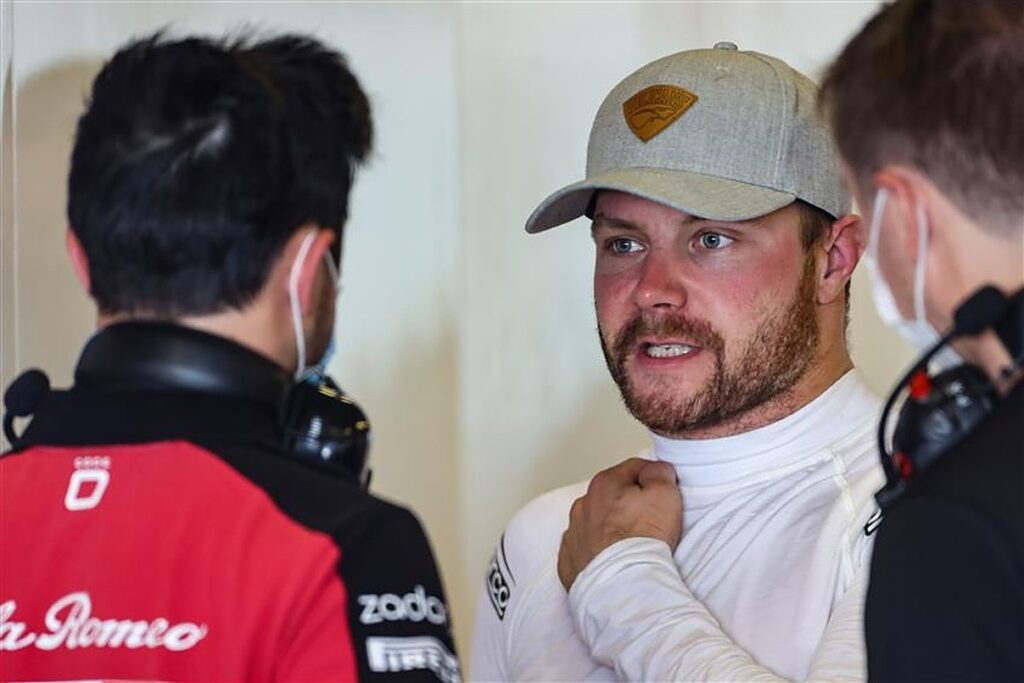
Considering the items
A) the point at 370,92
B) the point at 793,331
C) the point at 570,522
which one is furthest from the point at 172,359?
the point at 370,92

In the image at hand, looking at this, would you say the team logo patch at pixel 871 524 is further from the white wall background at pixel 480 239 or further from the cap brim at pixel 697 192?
the white wall background at pixel 480 239

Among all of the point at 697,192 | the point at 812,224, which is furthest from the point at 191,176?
the point at 812,224

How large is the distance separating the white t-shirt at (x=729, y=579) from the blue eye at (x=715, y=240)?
0.68 feet

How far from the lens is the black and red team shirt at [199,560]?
111 cm

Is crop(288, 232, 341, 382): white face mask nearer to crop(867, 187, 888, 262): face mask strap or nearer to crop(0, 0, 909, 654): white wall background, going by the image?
crop(867, 187, 888, 262): face mask strap

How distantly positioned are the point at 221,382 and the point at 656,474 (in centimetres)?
86

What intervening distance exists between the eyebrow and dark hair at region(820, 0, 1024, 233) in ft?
2.39

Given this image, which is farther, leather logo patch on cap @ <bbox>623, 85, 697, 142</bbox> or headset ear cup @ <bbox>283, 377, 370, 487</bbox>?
leather logo patch on cap @ <bbox>623, 85, 697, 142</bbox>

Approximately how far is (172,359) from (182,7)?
5.15 ft

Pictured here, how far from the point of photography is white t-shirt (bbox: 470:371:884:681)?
65.1 inches

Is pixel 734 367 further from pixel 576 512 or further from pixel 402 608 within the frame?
pixel 402 608

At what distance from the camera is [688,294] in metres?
1.91

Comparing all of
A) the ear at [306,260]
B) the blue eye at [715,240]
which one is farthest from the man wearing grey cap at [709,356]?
the ear at [306,260]

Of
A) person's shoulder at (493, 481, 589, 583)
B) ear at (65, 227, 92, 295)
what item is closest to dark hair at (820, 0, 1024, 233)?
ear at (65, 227, 92, 295)
